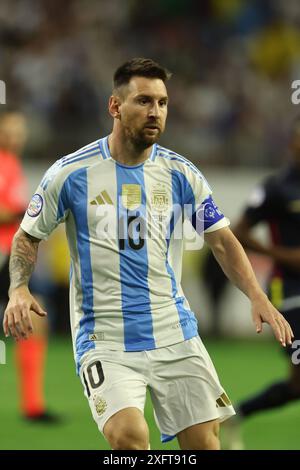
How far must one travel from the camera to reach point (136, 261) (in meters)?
4.56

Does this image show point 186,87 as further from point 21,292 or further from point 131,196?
point 21,292

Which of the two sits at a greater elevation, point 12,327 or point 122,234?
point 122,234

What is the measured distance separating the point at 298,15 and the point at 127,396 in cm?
1230

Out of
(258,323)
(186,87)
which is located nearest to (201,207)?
(258,323)

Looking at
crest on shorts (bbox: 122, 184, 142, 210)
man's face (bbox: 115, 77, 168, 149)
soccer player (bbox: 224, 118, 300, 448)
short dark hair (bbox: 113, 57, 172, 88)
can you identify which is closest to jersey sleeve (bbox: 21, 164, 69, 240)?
crest on shorts (bbox: 122, 184, 142, 210)

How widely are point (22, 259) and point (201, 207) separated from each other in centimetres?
80

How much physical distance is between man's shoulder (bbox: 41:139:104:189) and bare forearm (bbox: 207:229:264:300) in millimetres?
664

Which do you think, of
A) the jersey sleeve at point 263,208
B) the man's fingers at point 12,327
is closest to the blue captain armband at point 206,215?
the man's fingers at point 12,327

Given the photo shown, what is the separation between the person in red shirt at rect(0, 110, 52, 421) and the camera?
7.86 meters

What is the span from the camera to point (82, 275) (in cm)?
460

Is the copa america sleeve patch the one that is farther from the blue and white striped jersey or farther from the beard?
the beard

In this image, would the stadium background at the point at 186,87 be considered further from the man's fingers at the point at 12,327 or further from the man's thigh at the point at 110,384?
the man's fingers at the point at 12,327

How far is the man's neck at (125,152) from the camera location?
464 cm

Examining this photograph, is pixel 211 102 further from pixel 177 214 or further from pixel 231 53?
pixel 177 214
